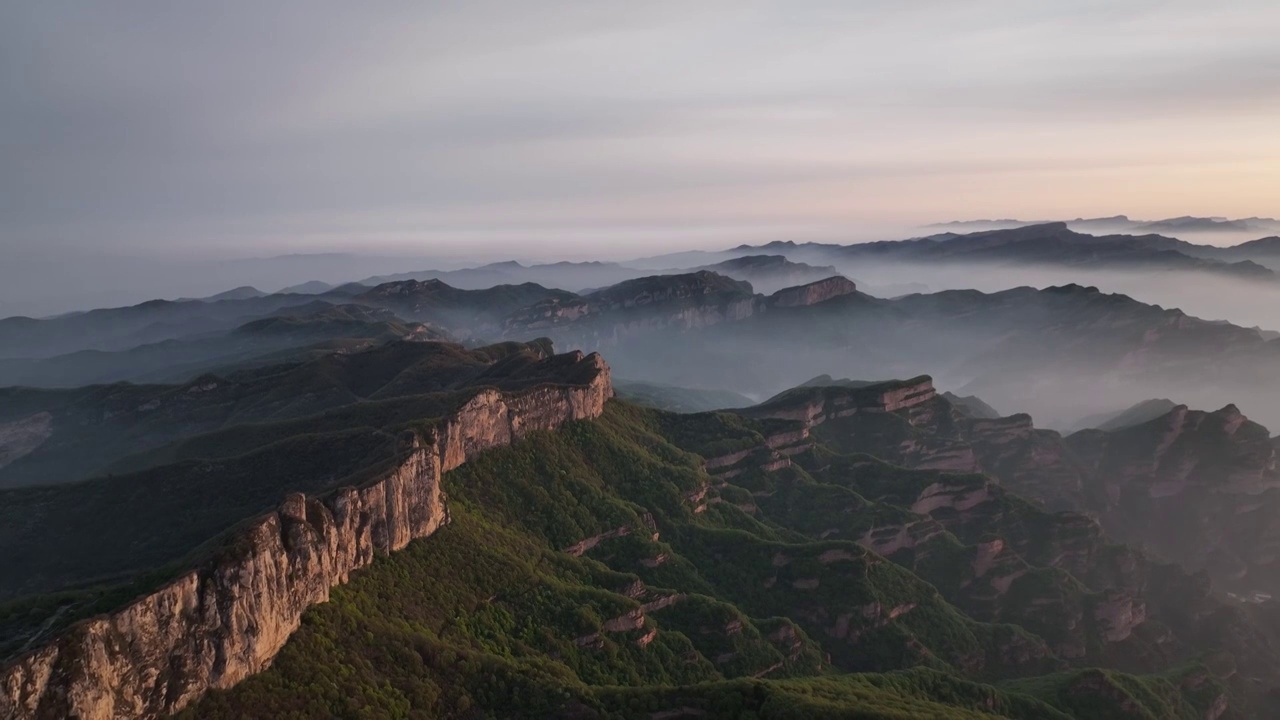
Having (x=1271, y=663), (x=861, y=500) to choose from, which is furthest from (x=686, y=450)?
(x=1271, y=663)

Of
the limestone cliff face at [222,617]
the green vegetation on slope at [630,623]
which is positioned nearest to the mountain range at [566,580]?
the limestone cliff face at [222,617]

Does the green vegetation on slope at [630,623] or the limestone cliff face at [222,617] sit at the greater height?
the limestone cliff face at [222,617]

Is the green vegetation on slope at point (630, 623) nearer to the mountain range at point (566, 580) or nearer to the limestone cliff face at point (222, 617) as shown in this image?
the mountain range at point (566, 580)

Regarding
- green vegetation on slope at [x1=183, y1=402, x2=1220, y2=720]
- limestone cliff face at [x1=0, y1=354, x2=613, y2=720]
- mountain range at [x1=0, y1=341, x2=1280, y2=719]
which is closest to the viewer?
limestone cliff face at [x1=0, y1=354, x2=613, y2=720]

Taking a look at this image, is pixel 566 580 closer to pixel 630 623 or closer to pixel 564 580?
pixel 564 580

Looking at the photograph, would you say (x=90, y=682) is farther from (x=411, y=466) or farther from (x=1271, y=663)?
(x=1271, y=663)

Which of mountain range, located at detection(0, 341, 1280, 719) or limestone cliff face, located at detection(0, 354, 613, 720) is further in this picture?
mountain range, located at detection(0, 341, 1280, 719)

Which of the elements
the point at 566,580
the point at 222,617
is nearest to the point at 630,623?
the point at 566,580

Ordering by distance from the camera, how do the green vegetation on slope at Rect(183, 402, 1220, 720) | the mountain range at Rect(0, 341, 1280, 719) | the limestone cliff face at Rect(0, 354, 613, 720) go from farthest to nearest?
the green vegetation on slope at Rect(183, 402, 1220, 720)
the mountain range at Rect(0, 341, 1280, 719)
the limestone cliff face at Rect(0, 354, 613, 720)

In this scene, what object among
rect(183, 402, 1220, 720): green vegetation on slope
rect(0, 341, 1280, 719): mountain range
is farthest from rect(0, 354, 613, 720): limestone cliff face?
rect(183, 402, 1220, 720): green vegetation on slope

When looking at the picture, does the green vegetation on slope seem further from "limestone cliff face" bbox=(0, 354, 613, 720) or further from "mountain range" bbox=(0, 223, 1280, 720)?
"limestone cliff face" bbox=(0, 354, 613, 720)
